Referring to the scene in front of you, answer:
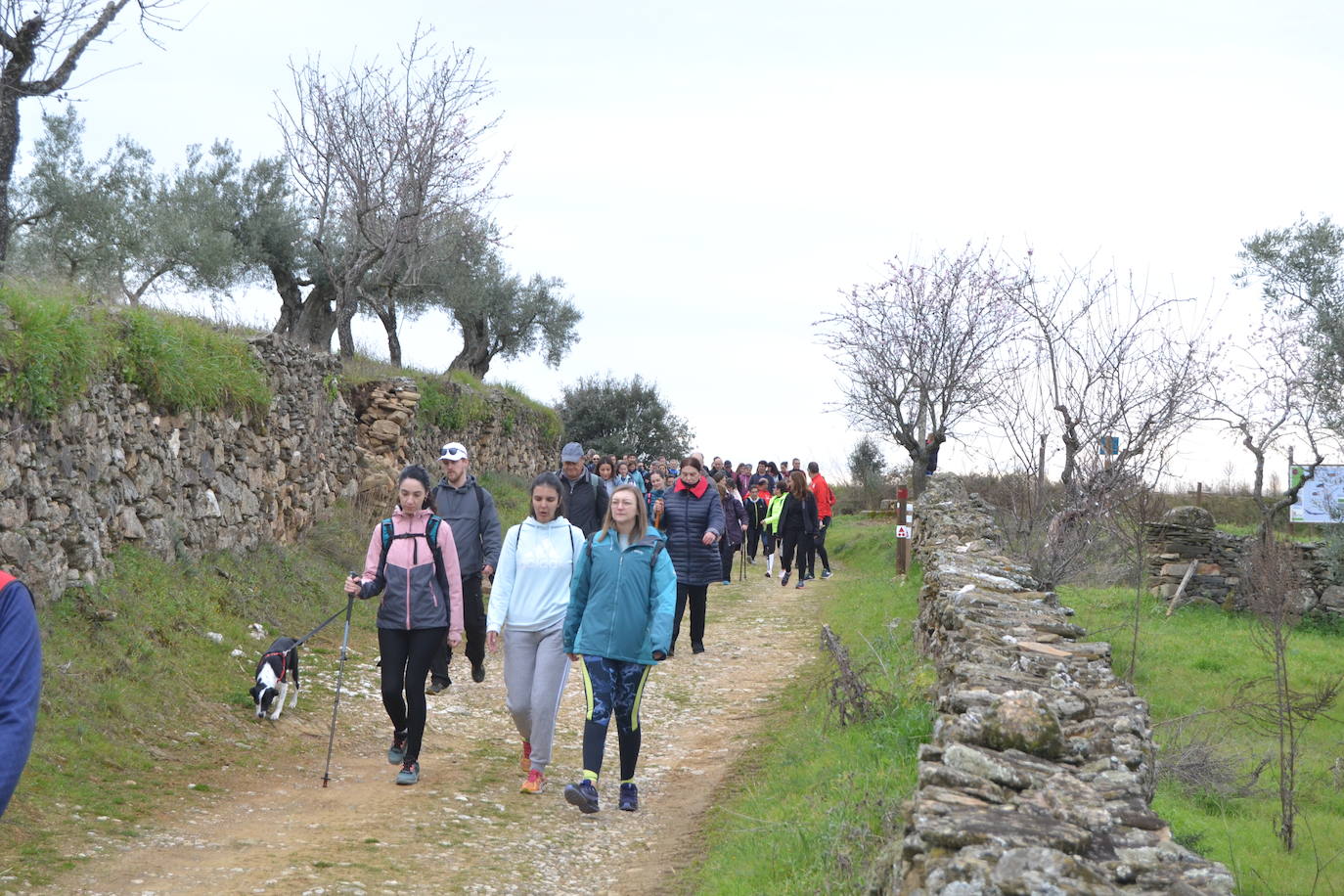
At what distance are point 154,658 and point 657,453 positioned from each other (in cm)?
3367

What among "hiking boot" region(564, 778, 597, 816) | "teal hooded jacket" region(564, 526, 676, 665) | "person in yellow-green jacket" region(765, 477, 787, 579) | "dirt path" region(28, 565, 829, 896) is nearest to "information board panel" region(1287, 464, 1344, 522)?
"person in yellow-green jacket" region(765, 477, 787, 579)

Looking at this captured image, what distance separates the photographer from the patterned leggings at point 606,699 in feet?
21.4

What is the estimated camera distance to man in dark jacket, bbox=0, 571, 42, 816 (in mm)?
2598

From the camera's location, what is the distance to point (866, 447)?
4269 cm

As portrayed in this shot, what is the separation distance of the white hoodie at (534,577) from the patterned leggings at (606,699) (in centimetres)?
47

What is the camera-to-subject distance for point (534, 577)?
691 centimetres

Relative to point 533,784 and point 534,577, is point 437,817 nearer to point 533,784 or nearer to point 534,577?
point 533,784

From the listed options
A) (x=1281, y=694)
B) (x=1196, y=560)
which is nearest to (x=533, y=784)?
(x=1281, y=694)

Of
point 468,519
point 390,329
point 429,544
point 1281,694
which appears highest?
point 390,329

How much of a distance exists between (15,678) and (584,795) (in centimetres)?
422

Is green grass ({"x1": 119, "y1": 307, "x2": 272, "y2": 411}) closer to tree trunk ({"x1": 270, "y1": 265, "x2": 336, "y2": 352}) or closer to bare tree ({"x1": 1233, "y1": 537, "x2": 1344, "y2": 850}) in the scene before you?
bare tree ({"x1": 1233, "y1": 537, "x2": 1344, "y2": 850})

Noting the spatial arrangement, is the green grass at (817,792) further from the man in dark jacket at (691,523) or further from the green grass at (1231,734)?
the green grass at (1231,734)

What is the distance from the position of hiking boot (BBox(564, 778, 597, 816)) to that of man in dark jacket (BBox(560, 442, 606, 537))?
178 inches

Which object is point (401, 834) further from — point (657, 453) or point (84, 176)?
point (657, 453)
